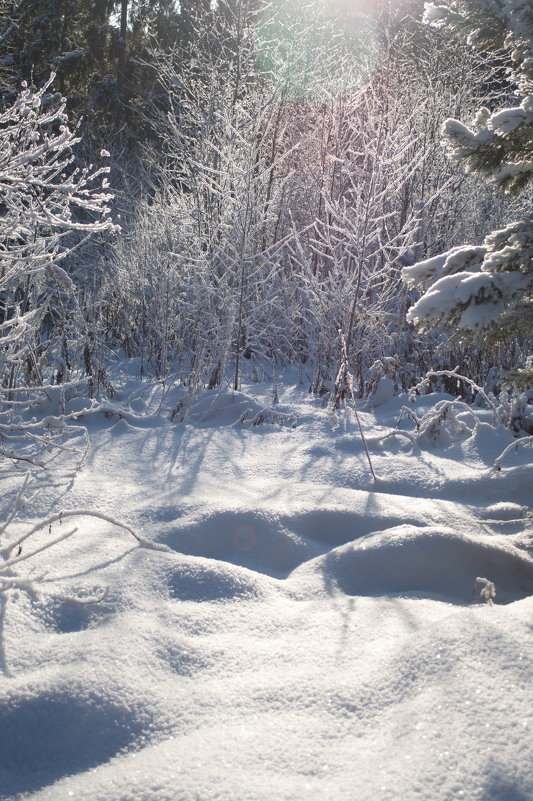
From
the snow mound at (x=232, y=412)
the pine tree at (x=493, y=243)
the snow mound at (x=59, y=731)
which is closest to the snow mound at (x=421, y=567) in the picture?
the pine tree at (x=493, y=243)

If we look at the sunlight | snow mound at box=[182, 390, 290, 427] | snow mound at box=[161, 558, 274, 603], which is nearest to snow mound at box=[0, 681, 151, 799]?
snow mound at box=[161, 558, 274, 603]

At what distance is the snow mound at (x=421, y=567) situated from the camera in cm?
193

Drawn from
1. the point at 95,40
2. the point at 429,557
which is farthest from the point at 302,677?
the point at 95,40

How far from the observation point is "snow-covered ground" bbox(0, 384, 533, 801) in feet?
3.64

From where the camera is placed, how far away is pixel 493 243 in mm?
2066

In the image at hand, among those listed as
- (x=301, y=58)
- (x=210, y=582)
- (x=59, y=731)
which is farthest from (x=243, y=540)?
(x=301, y=58)

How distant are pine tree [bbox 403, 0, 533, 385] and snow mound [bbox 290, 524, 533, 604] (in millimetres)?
598

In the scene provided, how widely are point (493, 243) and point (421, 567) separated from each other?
1.08 metres

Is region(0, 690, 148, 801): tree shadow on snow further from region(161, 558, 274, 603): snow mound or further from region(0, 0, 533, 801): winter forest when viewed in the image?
region(161, 558, 274, 603): snow mound

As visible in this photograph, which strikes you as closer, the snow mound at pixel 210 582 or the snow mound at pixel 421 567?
the snow mound at pixel 210 582

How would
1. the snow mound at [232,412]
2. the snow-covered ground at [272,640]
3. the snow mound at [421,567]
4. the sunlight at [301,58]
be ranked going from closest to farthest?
the snow-covered ground at [272,640]
the snow mound at [421,567]
the snow mound at [232,412]
the sunlight at [301,58]

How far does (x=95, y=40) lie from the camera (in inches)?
659

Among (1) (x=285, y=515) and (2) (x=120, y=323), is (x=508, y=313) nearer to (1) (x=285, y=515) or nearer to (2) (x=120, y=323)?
(1) (x=285, y=515)

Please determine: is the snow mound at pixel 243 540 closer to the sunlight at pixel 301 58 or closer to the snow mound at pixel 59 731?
the snow mound at pixel 59 731
